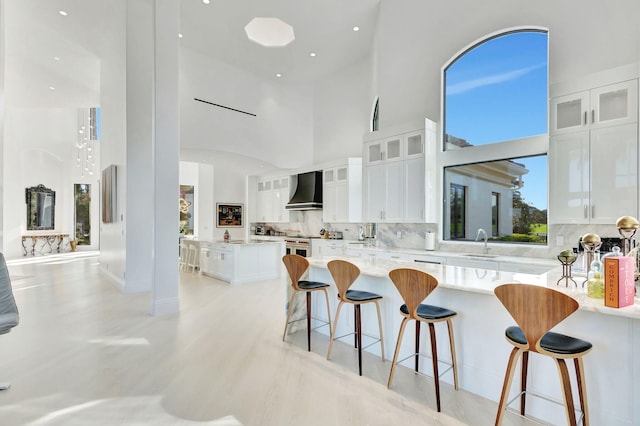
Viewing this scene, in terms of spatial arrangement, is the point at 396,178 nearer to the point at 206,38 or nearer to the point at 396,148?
the point at 396,148

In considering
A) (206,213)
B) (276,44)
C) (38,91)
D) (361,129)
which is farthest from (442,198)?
(38,91)

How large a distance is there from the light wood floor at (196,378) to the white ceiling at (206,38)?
515 cm

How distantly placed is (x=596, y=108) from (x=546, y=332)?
2898mm

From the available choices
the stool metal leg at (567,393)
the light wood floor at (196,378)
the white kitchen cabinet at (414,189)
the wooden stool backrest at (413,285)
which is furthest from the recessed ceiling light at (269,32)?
the stool metal leg at (567,393)

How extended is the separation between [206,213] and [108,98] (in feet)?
16.1

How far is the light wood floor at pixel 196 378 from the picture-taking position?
2.10m

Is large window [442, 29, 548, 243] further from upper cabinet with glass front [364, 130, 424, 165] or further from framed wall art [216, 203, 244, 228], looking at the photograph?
framed wall art [216, 203, 244, 228]

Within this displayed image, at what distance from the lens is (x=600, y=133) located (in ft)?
10.6

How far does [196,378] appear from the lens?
2.57m

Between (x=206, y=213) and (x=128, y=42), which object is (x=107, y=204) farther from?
(x=206, y=213)

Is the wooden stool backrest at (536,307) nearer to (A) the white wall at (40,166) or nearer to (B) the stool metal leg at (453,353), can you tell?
(B) the stool metal leg at (453,353)

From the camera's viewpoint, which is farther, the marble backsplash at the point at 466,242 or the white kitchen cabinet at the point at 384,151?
the white kitchen cabinet at the point at 384,151

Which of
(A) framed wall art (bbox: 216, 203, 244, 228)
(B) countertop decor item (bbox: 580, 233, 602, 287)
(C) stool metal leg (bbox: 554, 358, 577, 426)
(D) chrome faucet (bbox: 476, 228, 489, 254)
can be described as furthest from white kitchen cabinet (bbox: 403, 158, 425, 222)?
(A) framed wall art (bbox: 216, 203, 244, 228)

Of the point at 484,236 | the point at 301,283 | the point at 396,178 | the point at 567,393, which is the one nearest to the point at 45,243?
the point at 301,283
